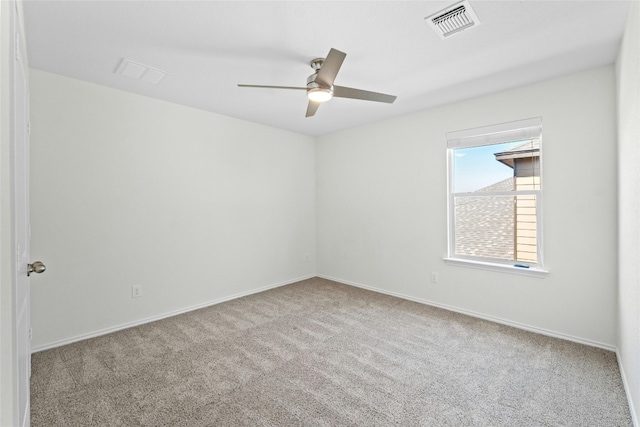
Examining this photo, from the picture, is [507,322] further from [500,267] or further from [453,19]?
[453,19]

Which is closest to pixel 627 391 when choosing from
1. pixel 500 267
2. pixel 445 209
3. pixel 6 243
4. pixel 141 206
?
pixel 500 267

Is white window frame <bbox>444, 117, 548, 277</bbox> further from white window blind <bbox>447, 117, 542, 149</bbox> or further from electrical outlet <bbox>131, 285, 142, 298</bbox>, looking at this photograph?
electrical outlet <bbox>131, 285, 142, 298</bbox>

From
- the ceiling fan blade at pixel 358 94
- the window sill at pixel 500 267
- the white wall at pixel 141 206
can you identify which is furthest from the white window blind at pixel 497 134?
the white wall at pixel 141 206

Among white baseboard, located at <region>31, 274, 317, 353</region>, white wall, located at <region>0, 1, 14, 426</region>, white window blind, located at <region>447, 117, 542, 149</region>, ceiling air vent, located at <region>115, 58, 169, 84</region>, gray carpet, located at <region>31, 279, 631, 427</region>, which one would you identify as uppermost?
ceiling air vent, located at <region>115, 58, 169, 84</region>

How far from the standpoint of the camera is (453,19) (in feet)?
6.35

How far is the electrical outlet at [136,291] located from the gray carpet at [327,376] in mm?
354

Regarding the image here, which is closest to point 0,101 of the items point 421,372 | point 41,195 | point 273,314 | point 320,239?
point 41,195

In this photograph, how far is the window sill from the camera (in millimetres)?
2949

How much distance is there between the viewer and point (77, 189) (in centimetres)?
283

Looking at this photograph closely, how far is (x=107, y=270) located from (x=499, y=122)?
14.1 ft

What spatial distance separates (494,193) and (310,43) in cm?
251

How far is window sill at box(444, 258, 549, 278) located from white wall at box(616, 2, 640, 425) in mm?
628

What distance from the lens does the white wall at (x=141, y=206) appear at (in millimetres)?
2701

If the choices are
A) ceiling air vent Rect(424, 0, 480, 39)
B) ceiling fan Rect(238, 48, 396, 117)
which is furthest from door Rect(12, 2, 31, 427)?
ceiling air vent Rect(424, 0, 480, 39)
